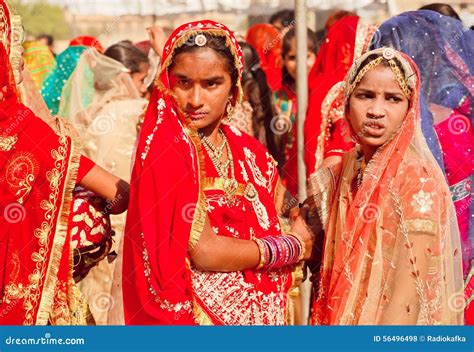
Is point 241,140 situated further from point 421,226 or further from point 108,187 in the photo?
point 421,226

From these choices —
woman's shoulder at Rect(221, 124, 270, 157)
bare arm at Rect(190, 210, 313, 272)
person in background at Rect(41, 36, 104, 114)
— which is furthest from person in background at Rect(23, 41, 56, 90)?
bare arm at Rect(190, 210, 313, 272)

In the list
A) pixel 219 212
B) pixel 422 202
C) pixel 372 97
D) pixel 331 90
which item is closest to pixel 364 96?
pixel 372 97

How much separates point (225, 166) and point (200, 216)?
353 millimetres

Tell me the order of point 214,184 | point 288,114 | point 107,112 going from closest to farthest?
point 214,184 → point 107,112 → point 288,114

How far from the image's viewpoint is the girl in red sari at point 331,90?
6102 mm

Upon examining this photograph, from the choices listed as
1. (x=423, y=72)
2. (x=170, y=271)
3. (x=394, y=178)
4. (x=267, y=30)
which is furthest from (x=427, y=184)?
(x=267, y=30)

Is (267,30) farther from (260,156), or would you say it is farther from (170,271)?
(170,271)

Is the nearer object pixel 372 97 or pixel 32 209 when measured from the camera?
pixel 372 97

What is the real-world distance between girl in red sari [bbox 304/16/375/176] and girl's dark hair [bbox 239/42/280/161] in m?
0.62

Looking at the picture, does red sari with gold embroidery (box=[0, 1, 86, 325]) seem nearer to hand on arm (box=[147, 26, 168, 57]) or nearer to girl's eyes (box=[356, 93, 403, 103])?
girl's eyes (box=[356, 93, 403, 103])

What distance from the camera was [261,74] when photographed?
765cm

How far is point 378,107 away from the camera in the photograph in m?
3.80

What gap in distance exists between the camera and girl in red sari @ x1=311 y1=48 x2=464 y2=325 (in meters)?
3.70

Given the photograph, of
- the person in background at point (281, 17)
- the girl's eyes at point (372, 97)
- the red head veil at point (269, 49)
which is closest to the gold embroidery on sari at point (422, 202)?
the girl's eyes at point (372, 97)
